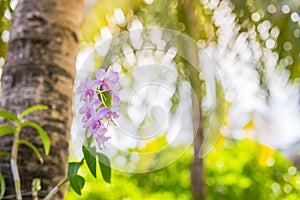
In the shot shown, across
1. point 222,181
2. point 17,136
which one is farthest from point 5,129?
point 222,181

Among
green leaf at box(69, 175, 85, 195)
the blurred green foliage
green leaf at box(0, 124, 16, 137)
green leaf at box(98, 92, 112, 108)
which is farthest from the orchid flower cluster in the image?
the blurred green foliage

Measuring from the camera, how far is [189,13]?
3658mm

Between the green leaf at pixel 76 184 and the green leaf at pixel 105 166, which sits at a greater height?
the green leaf at pixel 105 166

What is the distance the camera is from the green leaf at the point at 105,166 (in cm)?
88

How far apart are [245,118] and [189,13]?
100cm

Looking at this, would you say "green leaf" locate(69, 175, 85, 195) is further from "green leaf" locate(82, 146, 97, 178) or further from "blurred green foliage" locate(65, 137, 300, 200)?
"blurred green foliage" locate(65, 137, 300, 200)

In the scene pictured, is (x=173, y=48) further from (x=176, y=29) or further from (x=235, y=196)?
(x=235, y=196)

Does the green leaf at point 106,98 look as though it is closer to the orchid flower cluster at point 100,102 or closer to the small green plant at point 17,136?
the orchid flower cluster at point 100,102

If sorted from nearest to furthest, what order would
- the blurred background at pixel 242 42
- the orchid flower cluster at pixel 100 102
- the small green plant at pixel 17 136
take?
1. the orchid flower cluster at pixel 100 102
2. the small green plant at pixel 17 136
3. the blurred background at pixel 242 42

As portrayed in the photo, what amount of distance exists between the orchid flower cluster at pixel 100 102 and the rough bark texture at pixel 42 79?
0.97 feet

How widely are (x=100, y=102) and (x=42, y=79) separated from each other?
0.37 metres

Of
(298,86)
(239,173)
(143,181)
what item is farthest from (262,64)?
(143,181)

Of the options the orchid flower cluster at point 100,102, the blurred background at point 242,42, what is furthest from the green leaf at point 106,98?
the blurred background at point 242,42

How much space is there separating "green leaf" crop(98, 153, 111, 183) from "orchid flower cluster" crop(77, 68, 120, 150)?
2.5 inches
